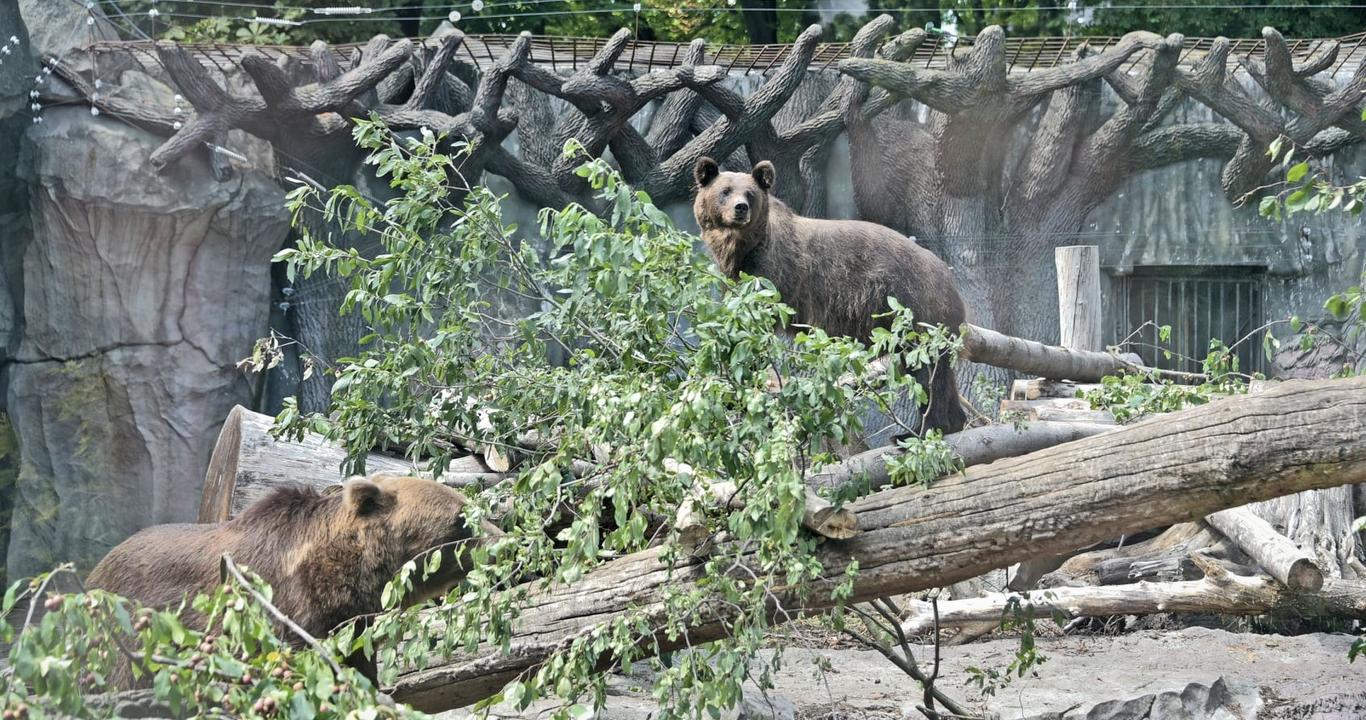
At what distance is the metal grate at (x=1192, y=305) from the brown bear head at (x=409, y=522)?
33.5ft

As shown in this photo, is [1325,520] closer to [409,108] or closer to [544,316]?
[544,316]

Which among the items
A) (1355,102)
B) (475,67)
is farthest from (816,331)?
(1355,102)

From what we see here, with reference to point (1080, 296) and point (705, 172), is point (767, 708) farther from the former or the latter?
point (1080, 296)

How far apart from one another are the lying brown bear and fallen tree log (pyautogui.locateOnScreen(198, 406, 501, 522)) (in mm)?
1197

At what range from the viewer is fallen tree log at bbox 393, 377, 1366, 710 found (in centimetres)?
331

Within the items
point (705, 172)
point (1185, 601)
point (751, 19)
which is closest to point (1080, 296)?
point (1185, 601)

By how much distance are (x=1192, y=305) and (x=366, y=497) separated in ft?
36.5

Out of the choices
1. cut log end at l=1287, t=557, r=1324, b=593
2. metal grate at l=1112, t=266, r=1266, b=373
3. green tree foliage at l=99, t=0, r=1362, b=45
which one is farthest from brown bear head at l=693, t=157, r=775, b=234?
metal grate at l=1112, t=266, r=1266, b=373

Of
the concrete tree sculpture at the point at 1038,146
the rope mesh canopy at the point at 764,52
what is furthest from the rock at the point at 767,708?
the rope mesh canopy at the point at 764,52

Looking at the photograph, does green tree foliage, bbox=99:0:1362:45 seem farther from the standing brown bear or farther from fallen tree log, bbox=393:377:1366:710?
fallen tree log, bbox=393:377:1366:710

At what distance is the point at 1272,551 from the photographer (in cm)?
649

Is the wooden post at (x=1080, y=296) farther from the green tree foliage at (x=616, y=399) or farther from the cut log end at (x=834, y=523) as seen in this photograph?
the cut log end at (x=834, y=523)

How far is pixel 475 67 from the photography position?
1239cm

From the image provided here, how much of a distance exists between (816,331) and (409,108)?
8081mm
